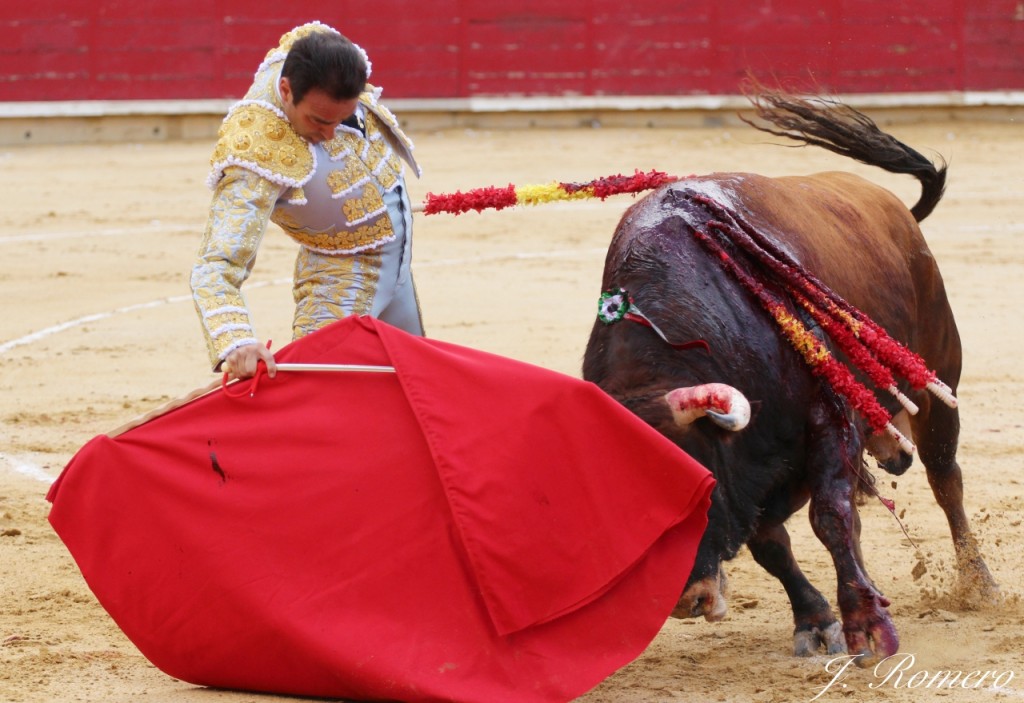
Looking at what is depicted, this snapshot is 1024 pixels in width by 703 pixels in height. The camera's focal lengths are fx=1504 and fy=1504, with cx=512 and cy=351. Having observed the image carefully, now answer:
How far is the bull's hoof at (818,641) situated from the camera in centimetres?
Result: 289

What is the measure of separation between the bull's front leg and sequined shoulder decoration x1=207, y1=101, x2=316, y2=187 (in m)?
1.06

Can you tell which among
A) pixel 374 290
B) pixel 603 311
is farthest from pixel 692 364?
pixel 374 290

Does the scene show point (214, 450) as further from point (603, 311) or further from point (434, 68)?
point (434, 68)

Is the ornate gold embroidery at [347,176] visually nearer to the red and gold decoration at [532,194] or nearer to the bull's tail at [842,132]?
the red and gold decoration at [532,194]

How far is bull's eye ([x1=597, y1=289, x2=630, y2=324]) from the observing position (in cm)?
270

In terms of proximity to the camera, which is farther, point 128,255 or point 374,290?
point 128,255

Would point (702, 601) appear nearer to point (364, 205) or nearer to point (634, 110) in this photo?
point (364, 205)

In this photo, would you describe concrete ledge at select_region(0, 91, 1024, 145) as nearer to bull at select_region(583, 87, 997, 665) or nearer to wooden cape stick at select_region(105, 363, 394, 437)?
bull at select_region(583, 87, 997, 665)

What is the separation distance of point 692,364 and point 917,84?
1099 cm

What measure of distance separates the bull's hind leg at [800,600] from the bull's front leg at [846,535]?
177 mm

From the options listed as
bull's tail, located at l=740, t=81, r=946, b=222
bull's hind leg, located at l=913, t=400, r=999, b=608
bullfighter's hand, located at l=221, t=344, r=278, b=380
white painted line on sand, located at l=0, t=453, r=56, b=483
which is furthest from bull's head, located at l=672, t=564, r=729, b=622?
white painted line on sand, located at l=0, t=453, r=56, b=483

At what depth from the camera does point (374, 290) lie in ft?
9.39

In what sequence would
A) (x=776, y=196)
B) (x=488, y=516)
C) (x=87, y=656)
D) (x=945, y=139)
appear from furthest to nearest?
(x=945, y=139), (x=776, y=196), (x=87, y=656), (x=488, y=516)

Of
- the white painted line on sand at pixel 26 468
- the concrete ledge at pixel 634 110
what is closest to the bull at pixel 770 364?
the white painted line on sand at pixel 26 468
